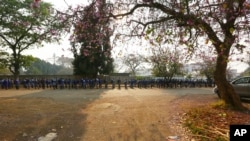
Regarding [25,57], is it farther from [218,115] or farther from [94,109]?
[218,115]

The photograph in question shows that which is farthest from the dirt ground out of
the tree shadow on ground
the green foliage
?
the green foliage

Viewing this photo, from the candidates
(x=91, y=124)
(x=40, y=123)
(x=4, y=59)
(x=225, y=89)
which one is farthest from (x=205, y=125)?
(x=4, y=59)

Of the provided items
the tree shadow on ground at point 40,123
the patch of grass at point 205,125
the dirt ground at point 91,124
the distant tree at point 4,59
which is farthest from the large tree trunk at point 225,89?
the distant tree at point 4,59

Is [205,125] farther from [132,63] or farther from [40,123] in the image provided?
[132,63]

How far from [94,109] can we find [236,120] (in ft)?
20.7

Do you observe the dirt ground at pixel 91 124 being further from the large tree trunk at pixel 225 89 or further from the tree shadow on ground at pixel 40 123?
the large tree trunk at pixel 225 89

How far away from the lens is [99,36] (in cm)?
1342

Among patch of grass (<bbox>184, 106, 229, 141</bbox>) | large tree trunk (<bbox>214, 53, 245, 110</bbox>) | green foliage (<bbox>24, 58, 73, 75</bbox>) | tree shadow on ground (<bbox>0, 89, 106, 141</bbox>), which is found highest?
green foliage (<bbox>24, 58, 73, 75</bbox>)

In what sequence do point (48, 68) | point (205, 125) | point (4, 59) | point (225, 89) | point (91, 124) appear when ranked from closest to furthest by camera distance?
point (205, 125) < point (91, 124) < point (225, 89) < point (4, 59) < point (48, 68)

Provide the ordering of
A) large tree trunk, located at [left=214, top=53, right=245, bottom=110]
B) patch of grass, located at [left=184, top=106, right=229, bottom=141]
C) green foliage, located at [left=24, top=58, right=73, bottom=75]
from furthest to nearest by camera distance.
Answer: green foliage, located at [left=24, top=58, right=73, bottom=75], large tree trunk, located at [left=214, top=53, right=245, bottom=110], patch of grass, located at [left=184, top=106, right=229, bottom=141]

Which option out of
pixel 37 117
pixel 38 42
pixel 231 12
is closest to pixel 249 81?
pixel 231 12

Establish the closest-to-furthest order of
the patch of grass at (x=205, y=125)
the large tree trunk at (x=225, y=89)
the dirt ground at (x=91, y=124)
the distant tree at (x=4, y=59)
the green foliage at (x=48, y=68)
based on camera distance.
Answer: the patch of grass at (x=205, y=125) → the dirt ground at (x=91, y=124) → the large tree trunk at (x=225, y=89) → the distant tree at (x=4, y=59) → the green foliage at (x=48, y=68)

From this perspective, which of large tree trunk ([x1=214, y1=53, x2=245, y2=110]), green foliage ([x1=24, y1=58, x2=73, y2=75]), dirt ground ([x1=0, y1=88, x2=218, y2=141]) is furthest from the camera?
green foliage ([x1=24, y1=58, x2=73, y2=75])

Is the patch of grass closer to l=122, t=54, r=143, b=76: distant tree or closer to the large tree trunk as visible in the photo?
the large tree trunk
